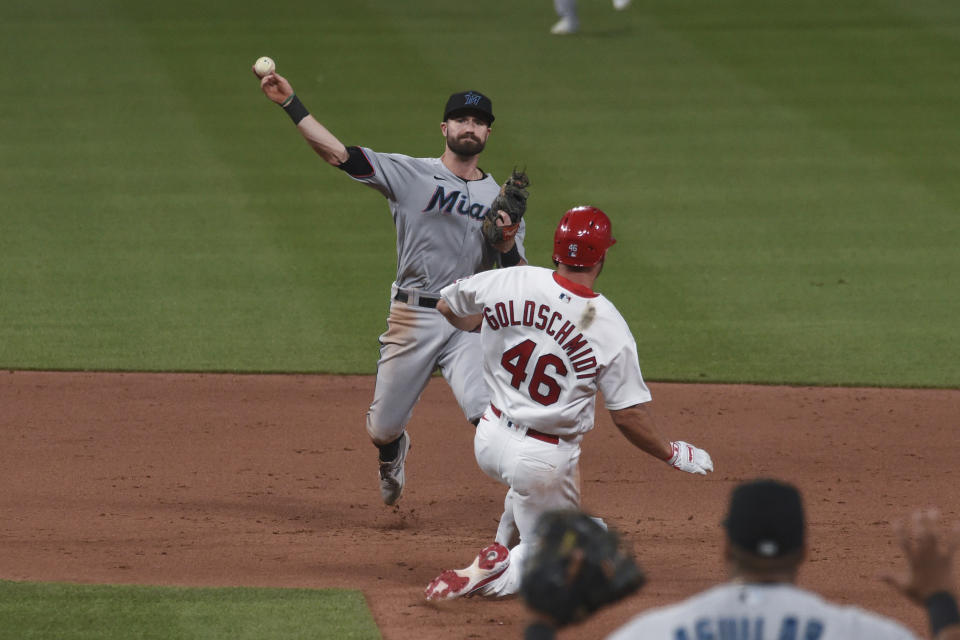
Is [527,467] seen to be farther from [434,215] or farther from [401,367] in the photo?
[434,215]

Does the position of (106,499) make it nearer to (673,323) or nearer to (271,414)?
(271,414)

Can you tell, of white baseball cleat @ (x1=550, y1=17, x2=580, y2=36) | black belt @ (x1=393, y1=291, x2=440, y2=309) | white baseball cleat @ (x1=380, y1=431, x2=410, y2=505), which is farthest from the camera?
white baseball cleat @ (x1=550, y1=17, x2=580, y2=36)

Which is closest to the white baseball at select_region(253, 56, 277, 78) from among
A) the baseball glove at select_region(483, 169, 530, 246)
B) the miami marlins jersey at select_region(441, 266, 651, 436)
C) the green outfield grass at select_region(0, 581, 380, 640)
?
the baseball glove at select_region(483, 169, 530, 246)

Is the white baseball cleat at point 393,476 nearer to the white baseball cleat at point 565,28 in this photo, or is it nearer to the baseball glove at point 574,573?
the baseball glove at point 574,573

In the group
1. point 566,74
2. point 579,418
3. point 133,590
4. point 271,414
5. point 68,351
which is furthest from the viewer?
point 566,74

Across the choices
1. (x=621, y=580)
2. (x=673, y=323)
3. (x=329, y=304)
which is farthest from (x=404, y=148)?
(x=621, y=580)

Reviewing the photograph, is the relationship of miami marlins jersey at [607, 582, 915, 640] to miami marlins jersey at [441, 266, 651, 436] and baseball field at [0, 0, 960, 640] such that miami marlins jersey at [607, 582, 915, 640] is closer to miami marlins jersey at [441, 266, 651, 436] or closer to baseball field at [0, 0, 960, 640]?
miami marlins jersey at [441, 266, 651, 436]
